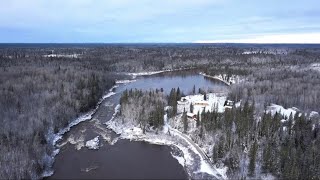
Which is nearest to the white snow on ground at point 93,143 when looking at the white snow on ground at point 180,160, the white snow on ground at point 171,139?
the white snow on ground at point 171,139

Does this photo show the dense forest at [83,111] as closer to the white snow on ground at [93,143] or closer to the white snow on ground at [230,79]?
the white snow on ground at [93,143]

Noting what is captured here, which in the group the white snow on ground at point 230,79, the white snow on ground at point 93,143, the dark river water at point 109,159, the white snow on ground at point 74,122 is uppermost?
the white snow on ground at point 230,79

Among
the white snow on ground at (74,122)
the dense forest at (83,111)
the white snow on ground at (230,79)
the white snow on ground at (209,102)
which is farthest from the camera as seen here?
the white snow on ground at (230,79)

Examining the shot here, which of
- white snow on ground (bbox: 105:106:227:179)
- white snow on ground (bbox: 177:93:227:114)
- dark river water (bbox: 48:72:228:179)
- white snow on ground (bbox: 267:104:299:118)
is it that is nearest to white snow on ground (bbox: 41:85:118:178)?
dark river water (bbox: 48:72:228:179)

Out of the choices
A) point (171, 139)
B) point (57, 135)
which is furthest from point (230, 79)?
point (57, 135)

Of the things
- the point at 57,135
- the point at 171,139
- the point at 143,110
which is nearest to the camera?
the point at 171,139

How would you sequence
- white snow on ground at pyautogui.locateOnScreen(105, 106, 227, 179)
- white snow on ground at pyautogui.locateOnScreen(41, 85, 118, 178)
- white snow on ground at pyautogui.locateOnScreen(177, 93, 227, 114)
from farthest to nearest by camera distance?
white snow on ground at pyautogui.locateOnScreen(177, 93, 227, 114) < white snow on ground at pyautogui.locateOnScreen(105, 106, 227, 179) < white snow on ground at pyautogui.locateOnScreen(41, 85, 118, 178)

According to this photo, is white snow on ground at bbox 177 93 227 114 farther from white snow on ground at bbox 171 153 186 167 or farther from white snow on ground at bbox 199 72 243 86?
white snow on ground at bbox 199 72 243 86

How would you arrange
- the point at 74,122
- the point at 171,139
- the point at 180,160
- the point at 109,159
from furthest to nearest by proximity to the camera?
the point at 74,122, the point at 171,139, the point at 109,159, the point at 180,160

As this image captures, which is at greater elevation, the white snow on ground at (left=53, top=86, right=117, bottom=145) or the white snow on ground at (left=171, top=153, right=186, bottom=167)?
the white snow on ground at (left=53, top=86, right=117, bottom=145)

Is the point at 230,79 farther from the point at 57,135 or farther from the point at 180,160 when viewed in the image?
the point at 57,135

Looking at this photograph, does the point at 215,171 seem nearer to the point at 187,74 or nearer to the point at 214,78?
the point at 214,78

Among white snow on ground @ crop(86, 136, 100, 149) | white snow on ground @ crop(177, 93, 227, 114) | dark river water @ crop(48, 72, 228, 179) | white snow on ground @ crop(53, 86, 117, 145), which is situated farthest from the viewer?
white snow on ground @ crop(177, 93, 227, 114)
